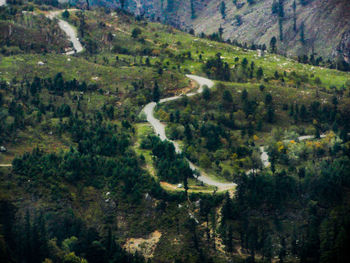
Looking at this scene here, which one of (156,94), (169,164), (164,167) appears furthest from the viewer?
(156,94)

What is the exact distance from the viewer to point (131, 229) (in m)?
113

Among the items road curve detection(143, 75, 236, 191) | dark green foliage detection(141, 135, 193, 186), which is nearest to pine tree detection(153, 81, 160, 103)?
road curve detection(143, 75, 236, 191)

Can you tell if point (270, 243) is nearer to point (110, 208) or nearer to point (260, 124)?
point (110, 208)

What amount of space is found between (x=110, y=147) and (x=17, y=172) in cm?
2646

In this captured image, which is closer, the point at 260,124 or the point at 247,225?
the point at 247,225

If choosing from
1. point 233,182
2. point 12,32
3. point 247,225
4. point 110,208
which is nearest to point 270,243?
point 247,225

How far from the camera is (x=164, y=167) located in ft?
416

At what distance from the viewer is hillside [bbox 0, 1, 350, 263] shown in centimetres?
10388

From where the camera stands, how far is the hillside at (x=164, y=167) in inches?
4090

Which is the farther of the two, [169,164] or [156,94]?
[156,94]

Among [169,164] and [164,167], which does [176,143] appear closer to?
[169,164]

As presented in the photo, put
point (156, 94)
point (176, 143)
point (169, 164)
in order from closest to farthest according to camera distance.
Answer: point (169, 164) < point (176, 143) < point (156, 94)

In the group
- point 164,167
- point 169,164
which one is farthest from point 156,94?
point 164,167

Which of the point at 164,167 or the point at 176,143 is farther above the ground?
the point at 176,143
